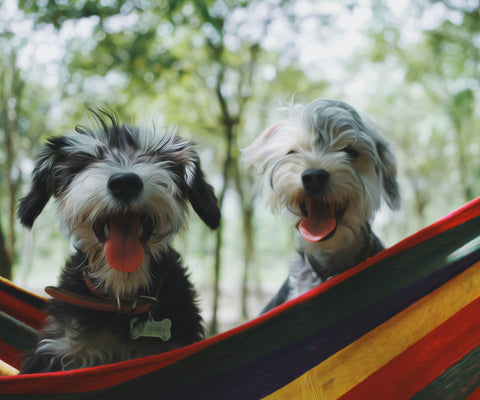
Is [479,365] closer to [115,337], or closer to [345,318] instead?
[345,318]

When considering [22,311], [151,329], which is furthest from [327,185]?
[22,311]

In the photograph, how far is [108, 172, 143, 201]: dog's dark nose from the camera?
232 cm

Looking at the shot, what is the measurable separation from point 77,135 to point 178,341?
56.2 inches

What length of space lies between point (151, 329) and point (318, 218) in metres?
1.32

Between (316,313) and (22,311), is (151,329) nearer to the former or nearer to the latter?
(316,313)

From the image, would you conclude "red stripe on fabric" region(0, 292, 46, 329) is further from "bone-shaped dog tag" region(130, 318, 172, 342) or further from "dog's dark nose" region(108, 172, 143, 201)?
"dog's dark nose" region(108, 172, 143, 201)

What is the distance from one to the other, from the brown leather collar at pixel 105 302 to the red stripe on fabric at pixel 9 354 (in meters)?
0.60

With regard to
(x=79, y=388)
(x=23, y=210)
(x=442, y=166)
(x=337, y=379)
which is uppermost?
(x=442, y=166)

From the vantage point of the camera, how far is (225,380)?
2.06 m

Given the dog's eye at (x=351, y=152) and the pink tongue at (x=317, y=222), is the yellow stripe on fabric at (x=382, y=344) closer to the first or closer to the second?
the pink tongue at (x=317, y=222)

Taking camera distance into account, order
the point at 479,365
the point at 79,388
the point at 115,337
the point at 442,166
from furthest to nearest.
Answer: the point at 442,166 → the point at 115,337 → the point at 479,365 → the point at 79,388

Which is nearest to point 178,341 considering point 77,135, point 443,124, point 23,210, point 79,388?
point 79,388

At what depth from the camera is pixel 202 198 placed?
8.91ft

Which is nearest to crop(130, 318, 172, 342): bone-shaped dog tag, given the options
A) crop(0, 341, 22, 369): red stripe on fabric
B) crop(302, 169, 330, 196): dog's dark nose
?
crop(0, 341, 22, 369): red stripe on fabric
